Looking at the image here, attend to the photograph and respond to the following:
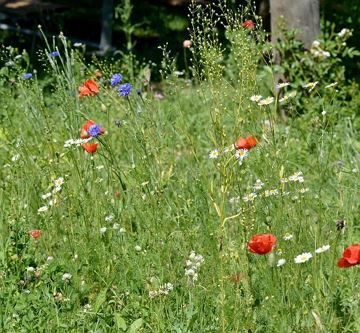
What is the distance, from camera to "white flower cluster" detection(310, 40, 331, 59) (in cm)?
648

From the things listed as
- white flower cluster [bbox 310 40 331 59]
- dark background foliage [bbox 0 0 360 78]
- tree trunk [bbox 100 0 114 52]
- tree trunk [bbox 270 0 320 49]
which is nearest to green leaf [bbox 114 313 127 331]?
white flower cluster [bbox 310 40 331 59]

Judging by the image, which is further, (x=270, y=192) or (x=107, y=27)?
(x=107, y=27)

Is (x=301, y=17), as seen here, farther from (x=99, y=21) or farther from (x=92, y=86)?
(x=99, y=21)

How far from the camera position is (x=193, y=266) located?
364 cm

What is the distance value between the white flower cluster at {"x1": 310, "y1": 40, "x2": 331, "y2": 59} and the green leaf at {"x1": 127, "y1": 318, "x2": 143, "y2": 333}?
3504 millimetres

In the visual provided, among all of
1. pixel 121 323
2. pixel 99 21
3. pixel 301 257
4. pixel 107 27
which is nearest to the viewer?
pixel 301 257

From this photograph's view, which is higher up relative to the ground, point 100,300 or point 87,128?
point 87,128

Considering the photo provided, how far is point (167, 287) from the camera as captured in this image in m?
3.58

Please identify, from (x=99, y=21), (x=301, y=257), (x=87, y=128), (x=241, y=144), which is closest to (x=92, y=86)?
(x=87, y=128)

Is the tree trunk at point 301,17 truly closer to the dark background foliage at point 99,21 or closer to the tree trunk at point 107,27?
the dark background foliage at point 99,21

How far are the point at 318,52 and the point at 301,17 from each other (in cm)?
48

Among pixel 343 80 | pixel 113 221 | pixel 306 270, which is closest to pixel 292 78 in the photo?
pixel 343 80

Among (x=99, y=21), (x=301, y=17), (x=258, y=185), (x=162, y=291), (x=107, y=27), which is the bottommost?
(x=99, y=21)

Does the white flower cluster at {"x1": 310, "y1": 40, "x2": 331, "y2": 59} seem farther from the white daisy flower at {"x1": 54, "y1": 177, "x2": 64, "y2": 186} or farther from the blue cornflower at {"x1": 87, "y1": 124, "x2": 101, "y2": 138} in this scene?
the blue cornflower at {"x1": 87, "y1": 124, "x2": 101, "y2": 138}
